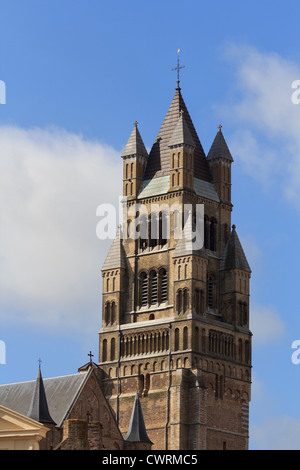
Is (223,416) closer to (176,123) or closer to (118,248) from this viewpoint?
(118,248)

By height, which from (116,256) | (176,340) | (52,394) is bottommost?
(52,394)

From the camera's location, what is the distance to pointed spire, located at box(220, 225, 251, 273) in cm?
11925

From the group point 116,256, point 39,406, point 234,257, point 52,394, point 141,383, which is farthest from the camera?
point 116,256

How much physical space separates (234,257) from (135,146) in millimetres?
11832

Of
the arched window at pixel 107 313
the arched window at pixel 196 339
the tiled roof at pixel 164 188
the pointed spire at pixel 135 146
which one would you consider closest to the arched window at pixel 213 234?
the tiled roof at pixel 164 188

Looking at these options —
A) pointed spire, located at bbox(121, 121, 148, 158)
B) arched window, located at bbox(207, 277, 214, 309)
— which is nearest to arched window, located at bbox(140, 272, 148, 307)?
arched window, located at bbox(207, 277, 214, 309)

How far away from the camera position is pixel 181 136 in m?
119

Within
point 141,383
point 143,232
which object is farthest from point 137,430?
point 143,232

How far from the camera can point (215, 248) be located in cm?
12012

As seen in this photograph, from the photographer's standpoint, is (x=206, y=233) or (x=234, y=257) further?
(x=206, y=233)

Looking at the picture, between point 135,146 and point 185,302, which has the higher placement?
point 135,146

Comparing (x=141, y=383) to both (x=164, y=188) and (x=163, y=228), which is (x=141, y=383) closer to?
(x=163, y=228)

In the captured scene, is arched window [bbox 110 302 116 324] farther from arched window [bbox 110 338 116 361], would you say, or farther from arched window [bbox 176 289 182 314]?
arched window [bbox 176 289 182 314]
